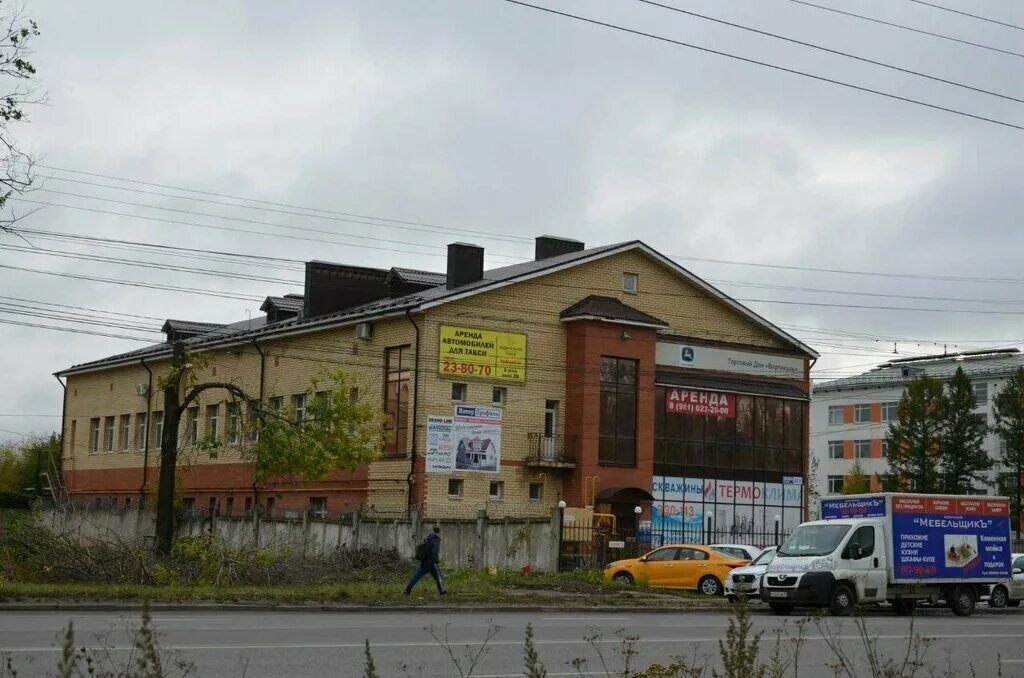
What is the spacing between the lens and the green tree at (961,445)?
78562mm

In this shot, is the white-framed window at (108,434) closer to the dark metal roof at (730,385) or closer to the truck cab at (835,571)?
the dark metal roof at (730,385)

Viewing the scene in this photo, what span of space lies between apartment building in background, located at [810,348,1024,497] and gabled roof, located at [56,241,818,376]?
43.3m

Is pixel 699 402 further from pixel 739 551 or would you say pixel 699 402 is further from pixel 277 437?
pixel 277 437

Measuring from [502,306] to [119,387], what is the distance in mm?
25417

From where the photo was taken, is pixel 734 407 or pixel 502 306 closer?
pixel 502 306

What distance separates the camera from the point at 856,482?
86.1 meters

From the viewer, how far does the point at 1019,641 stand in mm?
19766

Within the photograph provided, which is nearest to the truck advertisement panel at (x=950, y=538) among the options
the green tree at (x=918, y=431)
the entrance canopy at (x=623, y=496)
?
the entrance canopy at (x=623, y=496)

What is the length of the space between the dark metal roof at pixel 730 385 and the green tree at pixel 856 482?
33.3 metres

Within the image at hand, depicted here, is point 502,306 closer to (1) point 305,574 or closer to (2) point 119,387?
(1) point 305,574

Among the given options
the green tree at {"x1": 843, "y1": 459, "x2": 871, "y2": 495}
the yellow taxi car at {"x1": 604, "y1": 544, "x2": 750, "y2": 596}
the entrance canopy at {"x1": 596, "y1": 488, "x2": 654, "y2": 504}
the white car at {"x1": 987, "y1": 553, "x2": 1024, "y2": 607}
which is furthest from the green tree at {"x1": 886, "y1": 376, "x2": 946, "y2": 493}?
the yellow taxi car at {"x1": 604, "y1": 544, "x2": 750, "y2": 596}

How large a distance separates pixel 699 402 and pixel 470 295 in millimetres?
10096

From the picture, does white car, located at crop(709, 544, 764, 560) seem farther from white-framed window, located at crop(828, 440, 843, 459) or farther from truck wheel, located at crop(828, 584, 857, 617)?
white-framed window, located at crop(828, 440, 843, 459)

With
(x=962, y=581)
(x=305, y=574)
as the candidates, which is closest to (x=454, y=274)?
(x=305, y=574)
